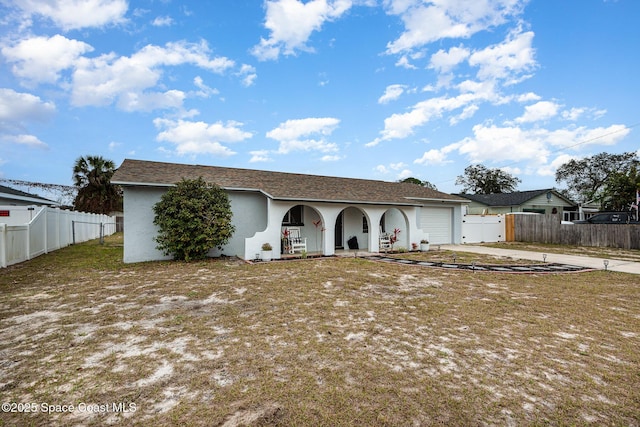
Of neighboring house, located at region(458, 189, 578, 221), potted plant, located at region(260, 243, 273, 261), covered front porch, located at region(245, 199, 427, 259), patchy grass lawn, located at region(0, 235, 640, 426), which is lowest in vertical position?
→ patchy grass lawn, located at region(0, 235, 640, 426)

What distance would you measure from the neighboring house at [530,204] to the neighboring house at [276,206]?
54.2 ft

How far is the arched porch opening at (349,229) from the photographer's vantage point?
14531 millimetres

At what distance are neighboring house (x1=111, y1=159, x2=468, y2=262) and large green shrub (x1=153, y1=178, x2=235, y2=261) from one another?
0.76m

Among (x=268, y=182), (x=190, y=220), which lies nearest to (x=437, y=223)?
(x=268, y=182)

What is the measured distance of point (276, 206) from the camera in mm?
11492

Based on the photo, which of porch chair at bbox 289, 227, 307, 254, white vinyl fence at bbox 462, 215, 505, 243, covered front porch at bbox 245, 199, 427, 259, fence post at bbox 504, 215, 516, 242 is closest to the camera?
covered front porch at bbox 245, 199, 427, 259

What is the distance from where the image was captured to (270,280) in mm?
7676

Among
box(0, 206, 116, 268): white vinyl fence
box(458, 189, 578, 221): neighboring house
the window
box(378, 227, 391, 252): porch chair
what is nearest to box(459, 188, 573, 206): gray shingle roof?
box(458, 189, 578, 221): neighboring house

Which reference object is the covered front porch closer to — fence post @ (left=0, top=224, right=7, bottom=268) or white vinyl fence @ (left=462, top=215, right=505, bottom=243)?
white vinyl fence @ (left=462, top=215, right=505, bottom=243)

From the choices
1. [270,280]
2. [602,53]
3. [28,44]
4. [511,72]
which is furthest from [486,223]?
[28,44]

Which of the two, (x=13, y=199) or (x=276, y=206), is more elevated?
(x=13, y=199)

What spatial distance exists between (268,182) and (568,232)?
17.9 meters

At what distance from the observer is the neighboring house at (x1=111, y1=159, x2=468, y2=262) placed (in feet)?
35.1

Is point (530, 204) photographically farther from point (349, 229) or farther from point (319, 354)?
point (319, 354)
